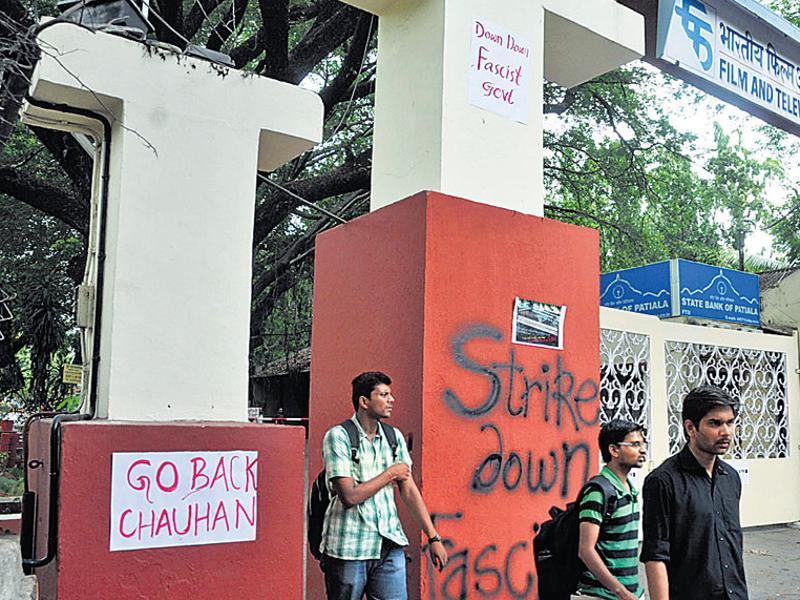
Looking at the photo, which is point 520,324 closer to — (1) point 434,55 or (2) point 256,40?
(1) point 434,55

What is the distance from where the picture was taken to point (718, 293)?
988 centimetres

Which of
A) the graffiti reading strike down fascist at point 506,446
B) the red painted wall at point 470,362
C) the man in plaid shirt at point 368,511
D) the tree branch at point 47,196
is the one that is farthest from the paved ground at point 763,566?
the tree branch at point 47,196

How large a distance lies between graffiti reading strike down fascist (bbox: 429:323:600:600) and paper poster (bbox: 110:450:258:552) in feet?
4.00

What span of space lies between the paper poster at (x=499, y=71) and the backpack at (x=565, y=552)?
2.52 m

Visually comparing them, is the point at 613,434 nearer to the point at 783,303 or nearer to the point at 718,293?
the point at 718,293

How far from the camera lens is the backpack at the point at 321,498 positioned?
4.20m

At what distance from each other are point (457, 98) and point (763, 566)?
553cm

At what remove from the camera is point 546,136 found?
12945 mm

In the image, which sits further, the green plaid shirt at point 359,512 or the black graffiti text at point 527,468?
the black graffiti text at point 527,468

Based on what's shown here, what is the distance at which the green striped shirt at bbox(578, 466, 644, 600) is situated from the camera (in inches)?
145

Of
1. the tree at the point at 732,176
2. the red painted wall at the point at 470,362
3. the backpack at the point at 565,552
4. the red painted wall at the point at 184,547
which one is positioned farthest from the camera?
the tree at the point at 732,176

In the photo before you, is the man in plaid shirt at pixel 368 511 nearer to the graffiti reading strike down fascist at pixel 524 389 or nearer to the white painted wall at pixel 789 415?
the graffiti reading strike down fascist at pixel 524 389

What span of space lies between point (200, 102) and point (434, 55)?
5.41 ft

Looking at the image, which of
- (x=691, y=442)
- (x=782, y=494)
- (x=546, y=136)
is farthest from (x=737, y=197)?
(x=691, y=442)
